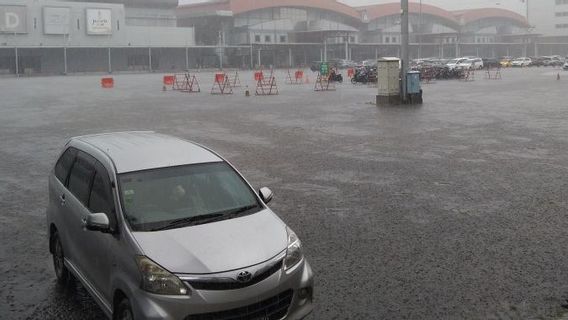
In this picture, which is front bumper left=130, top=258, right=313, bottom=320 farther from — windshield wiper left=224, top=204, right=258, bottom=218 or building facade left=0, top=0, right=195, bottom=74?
building facade left=0, top=0, right=195, bottom=74

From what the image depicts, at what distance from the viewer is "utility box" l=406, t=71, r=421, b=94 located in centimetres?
2581

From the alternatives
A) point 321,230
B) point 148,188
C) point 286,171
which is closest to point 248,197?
point 148,188

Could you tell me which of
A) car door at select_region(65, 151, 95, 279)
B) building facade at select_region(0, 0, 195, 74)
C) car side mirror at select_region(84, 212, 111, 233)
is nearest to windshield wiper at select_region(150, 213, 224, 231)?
car side mirror at select_region(84, 212, 111, 233)

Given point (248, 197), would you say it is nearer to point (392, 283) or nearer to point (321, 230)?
point (392, 283)

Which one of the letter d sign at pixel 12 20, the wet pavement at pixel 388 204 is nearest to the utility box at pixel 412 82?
the wet pavement at pixel 388 204

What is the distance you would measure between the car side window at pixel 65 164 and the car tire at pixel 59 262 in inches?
24.4

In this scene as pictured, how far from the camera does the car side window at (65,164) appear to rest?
254 inches

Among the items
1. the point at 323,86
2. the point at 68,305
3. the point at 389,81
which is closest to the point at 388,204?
the point at 68,305

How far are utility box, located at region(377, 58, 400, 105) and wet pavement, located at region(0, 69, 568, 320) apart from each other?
12.8 feet

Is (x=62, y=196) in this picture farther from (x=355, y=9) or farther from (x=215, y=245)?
(x=355, y=9)

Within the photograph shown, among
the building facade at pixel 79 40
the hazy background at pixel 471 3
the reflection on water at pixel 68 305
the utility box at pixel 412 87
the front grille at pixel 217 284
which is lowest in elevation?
the reflection on water at pixel 68 305

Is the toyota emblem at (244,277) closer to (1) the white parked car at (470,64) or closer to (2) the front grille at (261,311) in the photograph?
(2) the front grille at (261,311)

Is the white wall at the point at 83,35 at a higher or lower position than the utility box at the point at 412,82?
higher

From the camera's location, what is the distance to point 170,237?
496 centimetres
